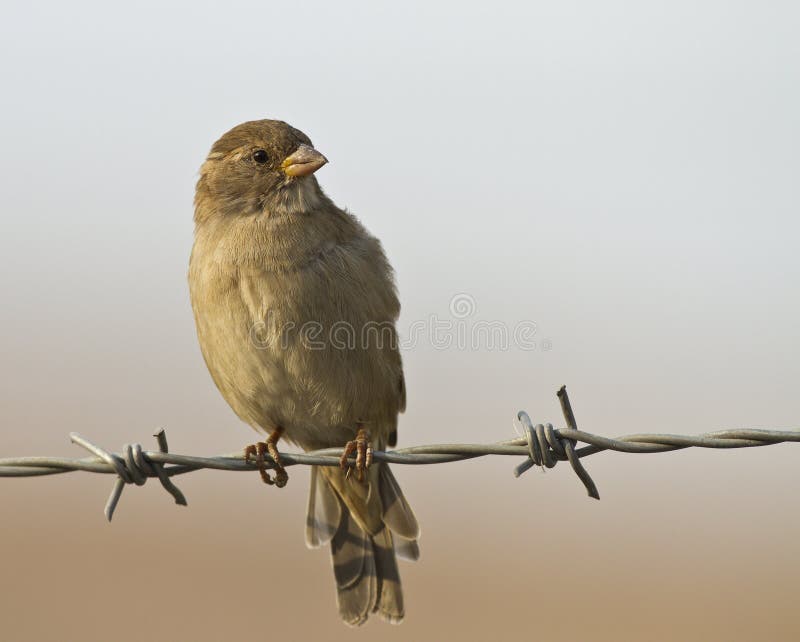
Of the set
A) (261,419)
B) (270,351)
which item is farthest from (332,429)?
(270,351)

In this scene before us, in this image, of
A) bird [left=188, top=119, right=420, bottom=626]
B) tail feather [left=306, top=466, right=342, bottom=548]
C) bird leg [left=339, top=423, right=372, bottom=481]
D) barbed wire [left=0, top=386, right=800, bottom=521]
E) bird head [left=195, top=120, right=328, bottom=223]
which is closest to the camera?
barbed wire [left=0, top=386, right=800, bottom=521]

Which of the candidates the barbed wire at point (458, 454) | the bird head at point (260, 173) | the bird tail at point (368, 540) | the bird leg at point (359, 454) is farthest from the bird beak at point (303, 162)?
the barbed wire at point (458, 454)

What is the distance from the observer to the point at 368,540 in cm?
545

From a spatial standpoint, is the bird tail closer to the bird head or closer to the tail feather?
the tail feather

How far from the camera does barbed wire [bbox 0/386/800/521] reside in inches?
121

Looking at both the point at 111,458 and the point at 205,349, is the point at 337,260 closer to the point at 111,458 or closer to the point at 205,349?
the point at 205,349

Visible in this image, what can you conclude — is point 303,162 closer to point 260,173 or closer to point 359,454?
point 260,173

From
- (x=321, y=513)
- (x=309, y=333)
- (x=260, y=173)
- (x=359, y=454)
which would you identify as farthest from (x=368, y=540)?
(x=260, y=173)

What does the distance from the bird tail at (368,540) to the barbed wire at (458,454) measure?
1.80m

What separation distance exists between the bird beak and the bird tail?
158 cm

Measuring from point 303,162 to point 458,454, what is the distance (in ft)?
7.86

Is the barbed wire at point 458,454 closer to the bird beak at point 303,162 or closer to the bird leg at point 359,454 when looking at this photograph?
the bird leg at point 359,454

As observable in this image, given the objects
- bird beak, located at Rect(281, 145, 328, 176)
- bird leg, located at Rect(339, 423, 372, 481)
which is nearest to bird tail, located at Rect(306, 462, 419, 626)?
bird leg, located at Rect(339, 423, 372, 481)

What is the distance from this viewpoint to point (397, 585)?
211 inches
